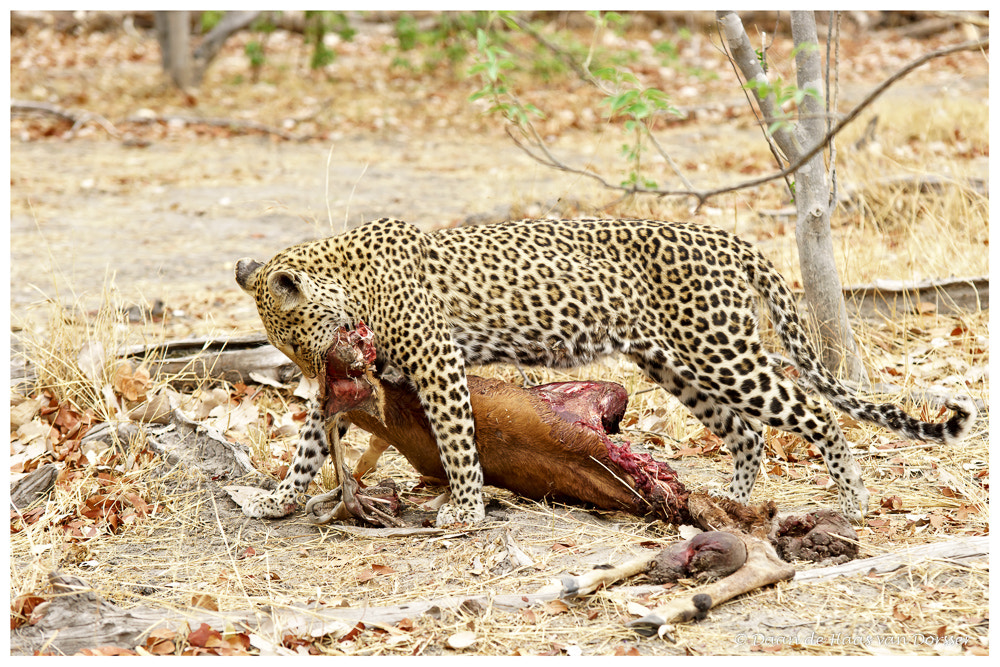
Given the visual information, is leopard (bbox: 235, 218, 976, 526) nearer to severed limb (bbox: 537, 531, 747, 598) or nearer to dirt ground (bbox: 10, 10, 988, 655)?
dirt ground (bbox: 10, 10, 988, 655)

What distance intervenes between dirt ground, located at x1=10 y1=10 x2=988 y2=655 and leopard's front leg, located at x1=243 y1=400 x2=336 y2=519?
0.08m

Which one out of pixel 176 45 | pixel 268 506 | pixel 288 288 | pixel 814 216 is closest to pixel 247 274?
pixel 288 288

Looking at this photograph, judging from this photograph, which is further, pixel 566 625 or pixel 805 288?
pixel 805 288

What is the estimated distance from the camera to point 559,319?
5191 millimetres

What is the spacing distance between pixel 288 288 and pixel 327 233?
227 inches

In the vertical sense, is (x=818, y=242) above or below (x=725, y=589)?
above

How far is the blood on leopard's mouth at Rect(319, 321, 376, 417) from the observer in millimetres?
4902

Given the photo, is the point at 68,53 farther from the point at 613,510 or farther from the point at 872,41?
the point at 613,510

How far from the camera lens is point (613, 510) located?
5109 mm

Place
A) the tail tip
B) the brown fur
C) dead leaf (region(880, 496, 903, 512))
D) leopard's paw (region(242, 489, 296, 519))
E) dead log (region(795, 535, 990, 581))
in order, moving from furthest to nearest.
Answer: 1. leopard's paw (region(242, 489, 296, 519))
2. dead leaf (region(880, 496, 903, 512))
3. the brown fur
4. the tail tip
5. dead log (region(795, 535, 990, 581))

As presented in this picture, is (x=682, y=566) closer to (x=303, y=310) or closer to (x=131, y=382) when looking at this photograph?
(x=303, y=310)

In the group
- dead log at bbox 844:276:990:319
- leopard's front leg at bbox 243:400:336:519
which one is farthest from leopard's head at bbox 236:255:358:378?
dead log at bbox 844:276:990:319
